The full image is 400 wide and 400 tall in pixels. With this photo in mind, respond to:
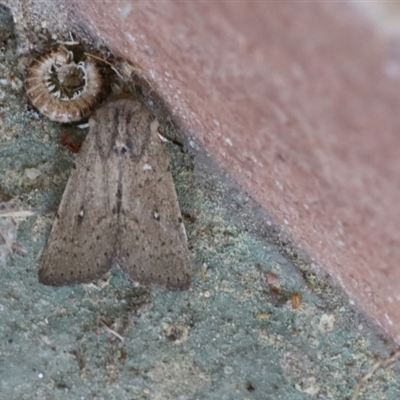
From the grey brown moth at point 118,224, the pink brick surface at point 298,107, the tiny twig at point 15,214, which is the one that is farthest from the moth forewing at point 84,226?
the pink brick surface at point 298,107

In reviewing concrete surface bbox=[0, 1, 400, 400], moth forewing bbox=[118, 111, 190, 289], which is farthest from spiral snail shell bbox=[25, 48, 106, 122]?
moth forewing bbox=[118, 111, 190, 289]

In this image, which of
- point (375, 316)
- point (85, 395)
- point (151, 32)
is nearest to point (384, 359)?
point (375, 316)

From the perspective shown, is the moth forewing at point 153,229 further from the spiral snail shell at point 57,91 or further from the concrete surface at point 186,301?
the spiral snail shell at point 57,91

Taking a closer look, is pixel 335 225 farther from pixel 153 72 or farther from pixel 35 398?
pixel 35 398

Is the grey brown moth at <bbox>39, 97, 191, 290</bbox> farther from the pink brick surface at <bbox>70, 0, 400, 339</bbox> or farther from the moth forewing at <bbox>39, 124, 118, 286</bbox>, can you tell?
the pink brick surface at <bbox>70, 0, 400, 339</bbox>

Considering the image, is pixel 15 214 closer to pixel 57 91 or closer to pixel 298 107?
pixel 57 91
